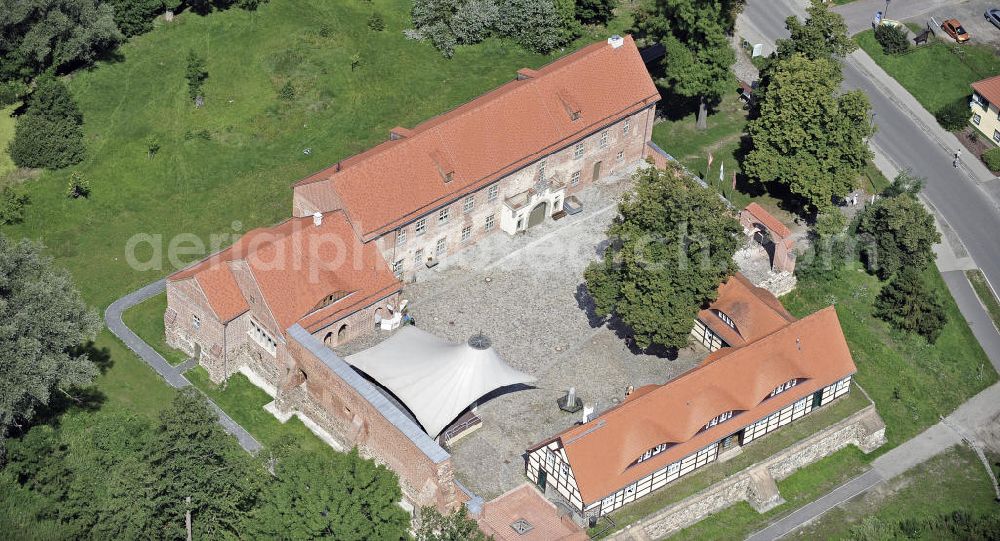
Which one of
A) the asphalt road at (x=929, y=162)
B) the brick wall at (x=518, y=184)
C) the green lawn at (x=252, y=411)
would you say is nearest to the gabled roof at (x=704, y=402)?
the green lawn at (x=252, y=411)

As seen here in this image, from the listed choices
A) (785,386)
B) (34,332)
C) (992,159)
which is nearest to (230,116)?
(34,332)

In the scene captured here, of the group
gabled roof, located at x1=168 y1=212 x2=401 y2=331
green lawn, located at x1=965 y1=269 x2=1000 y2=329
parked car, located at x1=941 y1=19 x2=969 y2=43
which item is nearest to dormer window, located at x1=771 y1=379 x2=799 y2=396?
green lawn, located at x1=965 y1=269 x2=1000 y2=329

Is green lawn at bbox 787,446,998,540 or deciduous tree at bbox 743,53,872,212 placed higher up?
deciduous tree at bbox 743,53,872,212

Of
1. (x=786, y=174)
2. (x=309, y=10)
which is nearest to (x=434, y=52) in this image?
(x=309, y=10)

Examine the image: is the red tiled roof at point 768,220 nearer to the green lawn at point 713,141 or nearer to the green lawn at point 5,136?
the green lawn at point 713,141

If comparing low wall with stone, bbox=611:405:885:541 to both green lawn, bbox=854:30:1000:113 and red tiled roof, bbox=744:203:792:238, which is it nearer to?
red tiled roof, bbox=744:203:792:238
